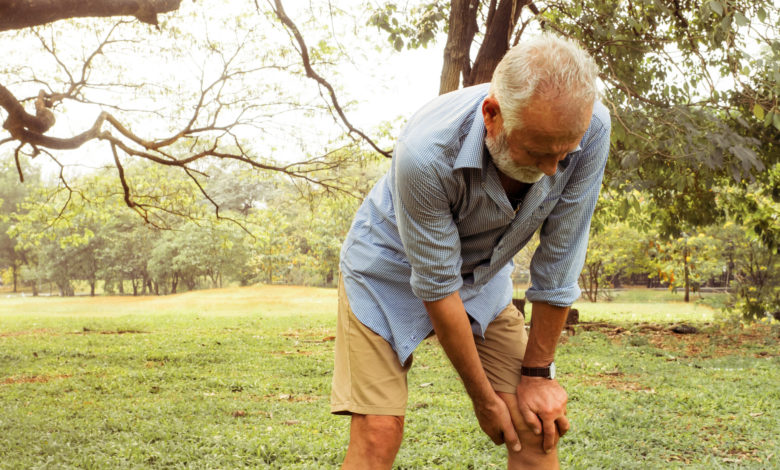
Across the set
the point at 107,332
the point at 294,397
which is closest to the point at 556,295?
the point at 294,397

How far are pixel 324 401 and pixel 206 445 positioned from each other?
1585mm

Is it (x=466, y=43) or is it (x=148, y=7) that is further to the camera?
(x=466, y=43)

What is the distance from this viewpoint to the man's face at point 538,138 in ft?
4.98

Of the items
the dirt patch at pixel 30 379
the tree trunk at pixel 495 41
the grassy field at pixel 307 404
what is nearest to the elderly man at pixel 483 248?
the grassy field at pixel 307 404

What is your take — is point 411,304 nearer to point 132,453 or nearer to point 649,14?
point 132,453

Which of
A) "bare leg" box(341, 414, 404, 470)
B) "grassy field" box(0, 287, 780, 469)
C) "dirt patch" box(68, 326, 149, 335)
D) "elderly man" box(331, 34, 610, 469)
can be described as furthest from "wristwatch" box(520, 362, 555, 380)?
"dirt patch" box(68, 326, 149, 335)

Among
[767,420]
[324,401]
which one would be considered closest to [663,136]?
[767,420]

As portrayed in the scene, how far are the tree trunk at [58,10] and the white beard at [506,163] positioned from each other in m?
6.10

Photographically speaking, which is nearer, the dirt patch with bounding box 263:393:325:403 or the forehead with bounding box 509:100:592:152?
the forehead with bounding box 509:100:592:152

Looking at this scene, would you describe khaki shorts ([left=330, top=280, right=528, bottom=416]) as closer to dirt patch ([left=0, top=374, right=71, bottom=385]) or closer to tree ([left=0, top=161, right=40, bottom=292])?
→ dirt patch ([left=0, top=374, right=71, bottom=385])

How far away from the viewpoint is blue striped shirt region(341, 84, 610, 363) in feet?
5.81

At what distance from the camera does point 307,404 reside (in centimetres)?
554

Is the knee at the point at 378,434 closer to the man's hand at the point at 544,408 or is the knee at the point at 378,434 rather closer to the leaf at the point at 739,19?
the man's hand at the point at 544,408

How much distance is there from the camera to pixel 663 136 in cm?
659
